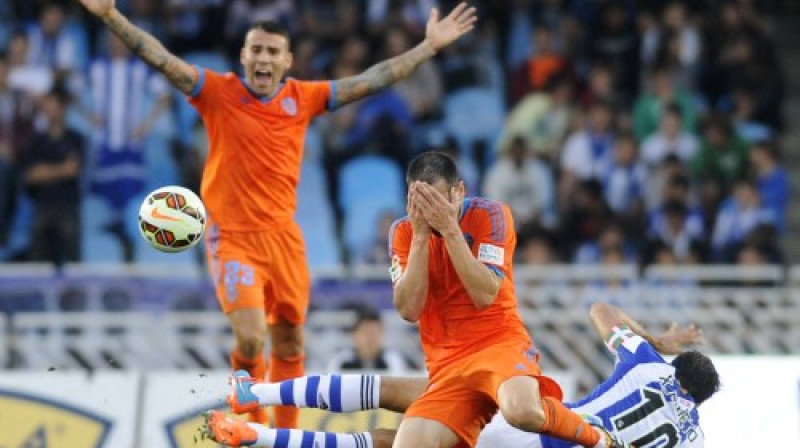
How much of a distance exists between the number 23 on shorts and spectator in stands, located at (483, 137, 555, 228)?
18.4 ft

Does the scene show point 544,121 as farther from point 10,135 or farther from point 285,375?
point 285,375

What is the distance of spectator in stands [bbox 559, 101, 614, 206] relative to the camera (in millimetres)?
17547

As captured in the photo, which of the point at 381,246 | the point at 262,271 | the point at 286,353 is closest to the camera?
the point at 262,271

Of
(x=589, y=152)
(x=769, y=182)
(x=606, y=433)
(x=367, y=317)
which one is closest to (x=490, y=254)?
(x=606, y=433)

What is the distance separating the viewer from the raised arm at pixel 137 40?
1171 cm

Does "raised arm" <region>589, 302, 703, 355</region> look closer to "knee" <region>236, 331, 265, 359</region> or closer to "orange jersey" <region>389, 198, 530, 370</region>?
"orange jersey" <region>389, 198, 530, 370</region>

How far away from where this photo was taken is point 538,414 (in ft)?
33.8

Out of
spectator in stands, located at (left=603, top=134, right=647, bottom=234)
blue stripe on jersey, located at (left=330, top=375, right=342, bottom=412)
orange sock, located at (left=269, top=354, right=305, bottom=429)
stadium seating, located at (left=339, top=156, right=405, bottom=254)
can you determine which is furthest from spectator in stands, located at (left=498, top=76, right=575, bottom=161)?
blue stripe on jersey, located at (left=330, top=375, right=342, bottom=412)

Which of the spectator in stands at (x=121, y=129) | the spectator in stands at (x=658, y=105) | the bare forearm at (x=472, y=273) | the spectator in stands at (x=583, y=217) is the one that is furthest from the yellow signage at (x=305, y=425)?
the spectator in stands at (x=658, y=105)

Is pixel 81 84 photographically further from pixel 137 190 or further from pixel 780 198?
pixel 780 198

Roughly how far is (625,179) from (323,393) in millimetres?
7083

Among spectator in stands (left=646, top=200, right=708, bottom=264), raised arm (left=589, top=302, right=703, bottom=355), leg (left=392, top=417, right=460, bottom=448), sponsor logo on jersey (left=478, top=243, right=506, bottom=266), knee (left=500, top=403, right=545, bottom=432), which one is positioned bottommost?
leg (left=392, top=417, right=460, bottom=448)

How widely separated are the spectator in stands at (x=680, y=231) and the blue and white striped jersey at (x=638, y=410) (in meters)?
5.40

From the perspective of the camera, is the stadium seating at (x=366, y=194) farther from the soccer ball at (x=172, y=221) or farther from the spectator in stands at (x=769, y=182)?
the soccer ball at (x=172, y=221)
